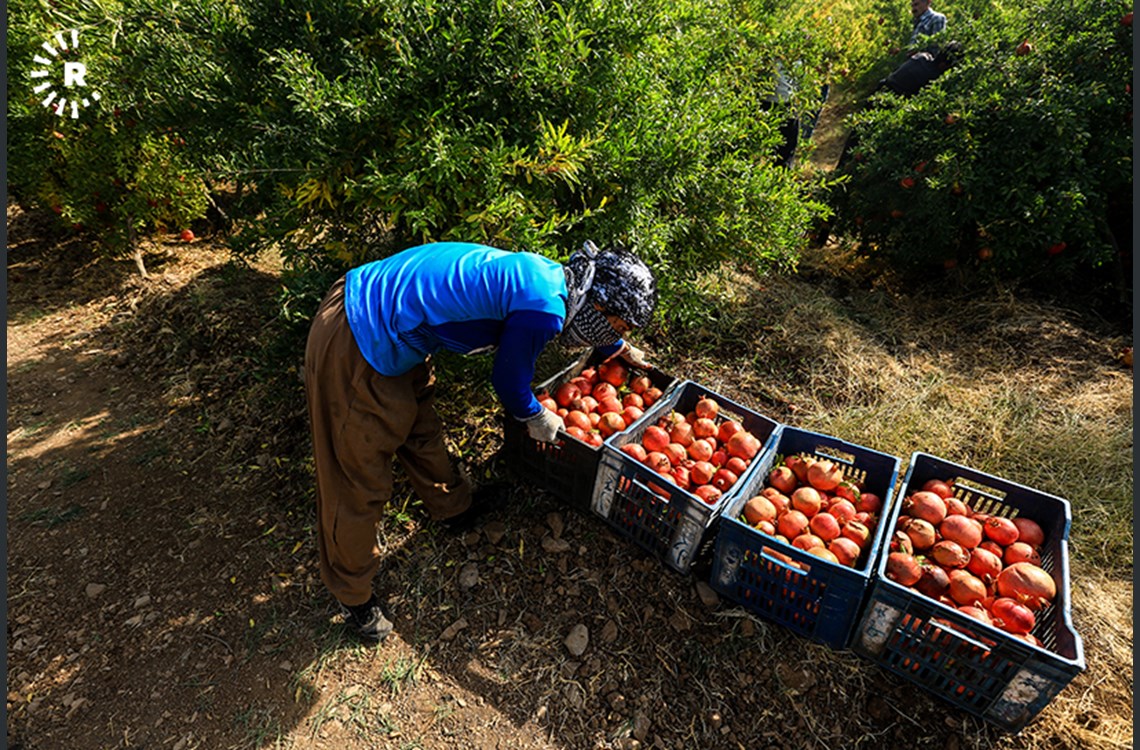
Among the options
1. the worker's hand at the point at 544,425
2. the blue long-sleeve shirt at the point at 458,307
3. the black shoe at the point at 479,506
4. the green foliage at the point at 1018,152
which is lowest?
the black shoe at the point at 479,506

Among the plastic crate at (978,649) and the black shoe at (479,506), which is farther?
the black shoe at (479,506)

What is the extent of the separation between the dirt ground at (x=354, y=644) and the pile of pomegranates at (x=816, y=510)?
0.50m

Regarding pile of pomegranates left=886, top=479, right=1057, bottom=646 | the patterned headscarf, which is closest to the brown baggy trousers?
the patterned headscarf

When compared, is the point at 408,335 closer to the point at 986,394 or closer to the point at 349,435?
the point at 349,435

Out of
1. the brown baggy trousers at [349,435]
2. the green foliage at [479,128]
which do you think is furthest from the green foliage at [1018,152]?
the brown baggy trousers at [349,435]

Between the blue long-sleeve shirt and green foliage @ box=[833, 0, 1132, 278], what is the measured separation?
422 centimetres

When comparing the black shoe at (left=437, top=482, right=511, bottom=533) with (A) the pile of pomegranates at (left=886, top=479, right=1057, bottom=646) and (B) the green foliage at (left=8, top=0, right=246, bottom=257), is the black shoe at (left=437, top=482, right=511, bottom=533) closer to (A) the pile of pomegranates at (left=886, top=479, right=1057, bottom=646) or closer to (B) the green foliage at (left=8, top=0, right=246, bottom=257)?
(A) the pile of pomegranates at (left=886, top=479, right=1057, bottom=646)

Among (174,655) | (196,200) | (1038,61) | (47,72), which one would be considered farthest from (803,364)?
(47,72)

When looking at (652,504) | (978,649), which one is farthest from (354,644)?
(978,649)

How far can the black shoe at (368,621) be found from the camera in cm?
→ 265

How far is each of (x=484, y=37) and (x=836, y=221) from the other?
14.6 ft

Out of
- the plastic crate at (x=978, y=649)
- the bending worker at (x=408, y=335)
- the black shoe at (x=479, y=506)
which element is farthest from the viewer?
the black shoe at (x=479, y=506)

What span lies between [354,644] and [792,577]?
206cm

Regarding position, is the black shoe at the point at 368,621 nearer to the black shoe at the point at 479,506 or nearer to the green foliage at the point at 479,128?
the black shoe at the point at 479,506
